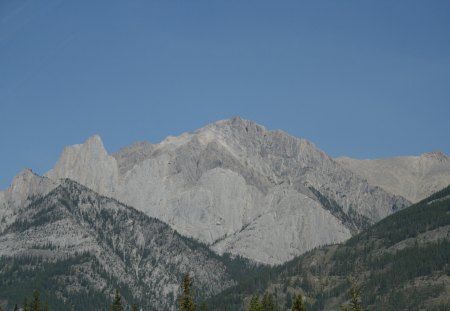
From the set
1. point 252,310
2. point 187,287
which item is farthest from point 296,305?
point 252,310

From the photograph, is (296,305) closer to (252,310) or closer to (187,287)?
(187,287)

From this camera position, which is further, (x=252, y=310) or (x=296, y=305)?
(x=252, y=310)

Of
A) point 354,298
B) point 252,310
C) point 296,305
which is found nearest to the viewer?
point 354,298

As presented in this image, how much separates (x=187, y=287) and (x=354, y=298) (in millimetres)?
32790

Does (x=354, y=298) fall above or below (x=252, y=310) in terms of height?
below

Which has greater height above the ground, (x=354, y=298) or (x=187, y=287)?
(x=187, y=287)

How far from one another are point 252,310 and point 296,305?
35893mm

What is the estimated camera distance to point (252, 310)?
625 feet

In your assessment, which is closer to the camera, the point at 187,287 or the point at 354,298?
the point at 354,298

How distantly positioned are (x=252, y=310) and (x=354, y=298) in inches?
2117

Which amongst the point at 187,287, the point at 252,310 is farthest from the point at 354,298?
the point at 252,310

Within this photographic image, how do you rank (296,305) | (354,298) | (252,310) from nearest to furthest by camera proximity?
(354,298) → (296,305) → (252,310)

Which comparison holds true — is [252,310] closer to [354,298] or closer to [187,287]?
[187,287]
